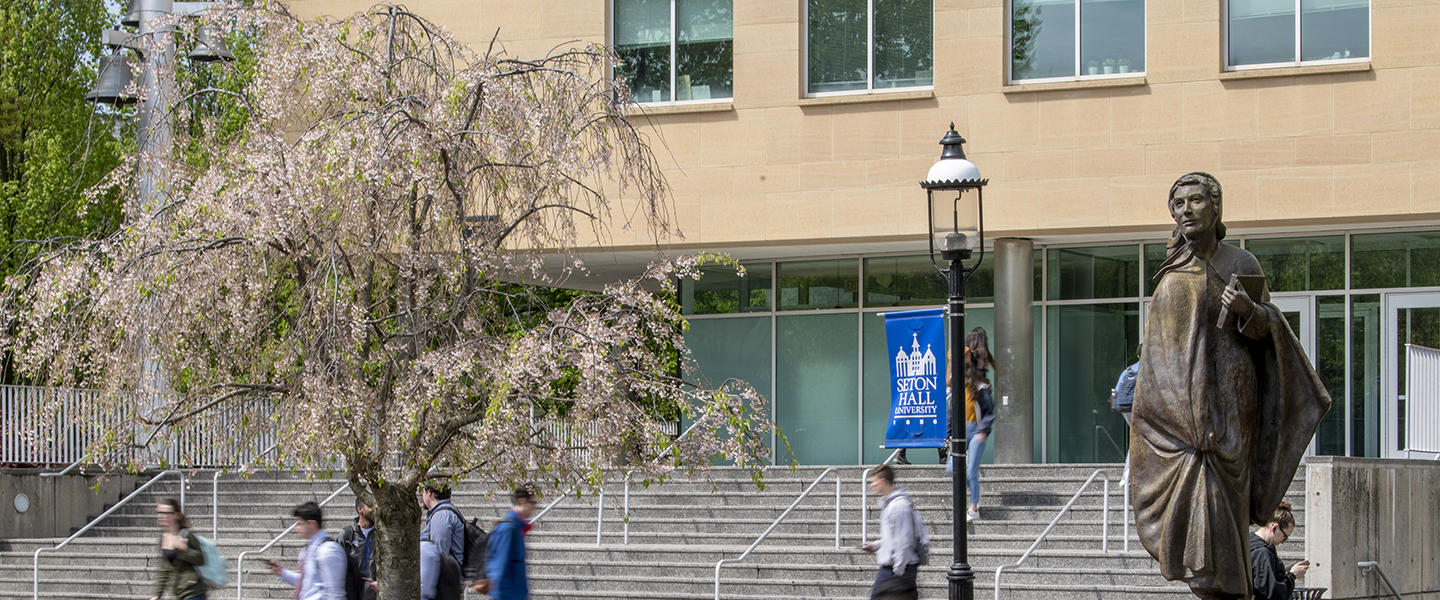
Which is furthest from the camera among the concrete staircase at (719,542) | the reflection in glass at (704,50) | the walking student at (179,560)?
the reflection in glass at (704,50)

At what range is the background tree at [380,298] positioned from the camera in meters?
10.8

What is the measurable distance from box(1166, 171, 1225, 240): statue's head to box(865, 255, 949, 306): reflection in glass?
17309mm

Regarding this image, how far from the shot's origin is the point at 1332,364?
20703mm

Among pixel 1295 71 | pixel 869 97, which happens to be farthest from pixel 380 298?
pixel 1295 71

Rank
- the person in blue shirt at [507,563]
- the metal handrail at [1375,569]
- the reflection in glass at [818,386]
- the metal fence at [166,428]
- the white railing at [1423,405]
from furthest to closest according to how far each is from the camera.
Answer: the reflection in glass at [818,386] < the white railing at [1423,405] < the metal handrail at [1375,569] < the metal fence at [166,428] < the person in blue shirt at [507,563]

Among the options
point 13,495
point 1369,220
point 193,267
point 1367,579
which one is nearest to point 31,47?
point 13,495

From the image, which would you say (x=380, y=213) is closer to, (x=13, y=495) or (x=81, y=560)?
(x=81, y=560)

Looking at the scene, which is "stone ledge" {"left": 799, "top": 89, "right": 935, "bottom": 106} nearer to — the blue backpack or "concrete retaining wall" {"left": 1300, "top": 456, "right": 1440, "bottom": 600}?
the blue backpack

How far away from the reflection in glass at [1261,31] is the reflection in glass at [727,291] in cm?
770

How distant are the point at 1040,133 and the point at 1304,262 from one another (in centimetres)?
394

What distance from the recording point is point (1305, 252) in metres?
20.9

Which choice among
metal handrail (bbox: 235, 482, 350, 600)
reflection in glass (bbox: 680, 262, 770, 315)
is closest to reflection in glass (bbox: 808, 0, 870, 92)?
reflection in glass (bbox: 680, 262, 770, 315)

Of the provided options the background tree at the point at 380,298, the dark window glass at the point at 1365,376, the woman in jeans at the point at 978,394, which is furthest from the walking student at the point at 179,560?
the dark window glass at the point at 1365,376

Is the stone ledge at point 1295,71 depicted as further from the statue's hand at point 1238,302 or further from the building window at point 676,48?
the statue's hand at point 1238,302
